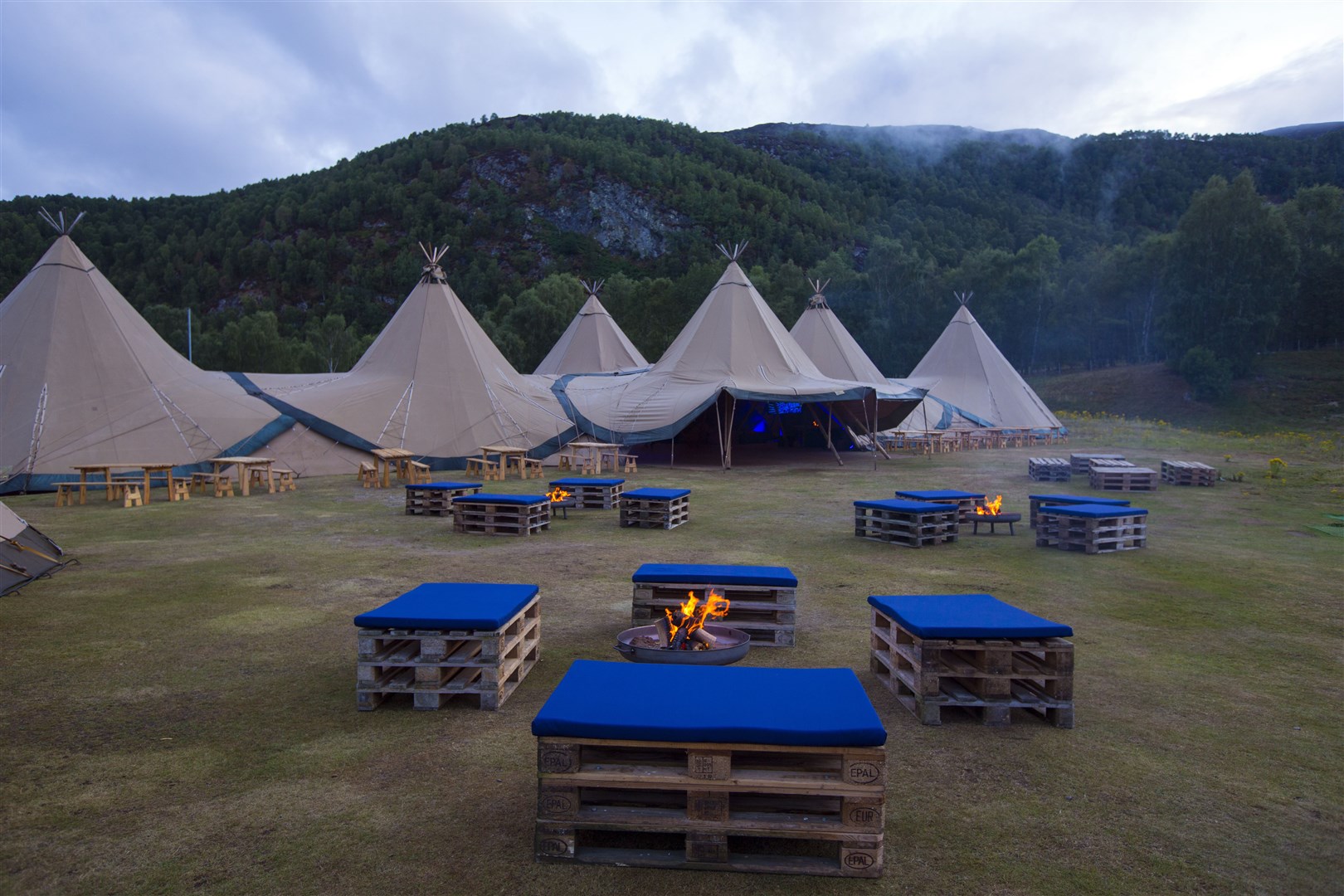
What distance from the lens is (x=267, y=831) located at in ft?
11.6

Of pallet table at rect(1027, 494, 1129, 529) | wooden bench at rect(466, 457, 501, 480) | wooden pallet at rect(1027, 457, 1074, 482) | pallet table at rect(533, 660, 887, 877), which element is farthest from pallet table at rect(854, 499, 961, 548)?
wooden bench at rect(466, 457, 501, 480)

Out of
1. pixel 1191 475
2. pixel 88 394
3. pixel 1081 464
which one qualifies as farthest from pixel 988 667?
pixel 88 394

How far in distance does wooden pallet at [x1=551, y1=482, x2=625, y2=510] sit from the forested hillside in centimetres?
3426

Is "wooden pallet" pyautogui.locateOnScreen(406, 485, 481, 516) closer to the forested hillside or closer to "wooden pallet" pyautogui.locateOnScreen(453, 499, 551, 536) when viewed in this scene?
"wooden pallet" pyautogui.locateOnScreen(453, 499, 551, 536)

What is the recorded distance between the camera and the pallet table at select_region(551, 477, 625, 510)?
1463 cm

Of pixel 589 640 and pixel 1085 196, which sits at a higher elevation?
pixel 1085 196

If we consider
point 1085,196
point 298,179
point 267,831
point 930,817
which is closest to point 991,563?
point 930,817

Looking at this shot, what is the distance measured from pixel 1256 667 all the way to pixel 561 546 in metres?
7.55

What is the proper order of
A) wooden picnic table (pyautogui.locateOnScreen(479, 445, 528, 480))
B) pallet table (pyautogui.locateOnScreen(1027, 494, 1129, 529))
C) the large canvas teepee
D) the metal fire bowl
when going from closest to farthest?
the metal fire bowl, pallet table (pyautogui.locateOnScreen(1027, 494, 1129, 529)), the large canvas teepee, wooden picnic table (pyautogui.locateOnScreen(479, 445, 528, 480))

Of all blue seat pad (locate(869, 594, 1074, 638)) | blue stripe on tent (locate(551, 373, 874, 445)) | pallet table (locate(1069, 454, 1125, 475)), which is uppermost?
blue stripe on tent (locate(551, 373, 874, 445))

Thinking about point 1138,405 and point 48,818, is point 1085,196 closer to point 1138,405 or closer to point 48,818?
point 1138,405

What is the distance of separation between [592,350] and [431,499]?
2245 cm

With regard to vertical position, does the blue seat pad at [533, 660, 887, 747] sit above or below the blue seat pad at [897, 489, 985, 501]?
below

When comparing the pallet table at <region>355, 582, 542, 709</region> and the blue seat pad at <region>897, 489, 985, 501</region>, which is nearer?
the pallet table at <region>355, 582, 542, 709</region>
